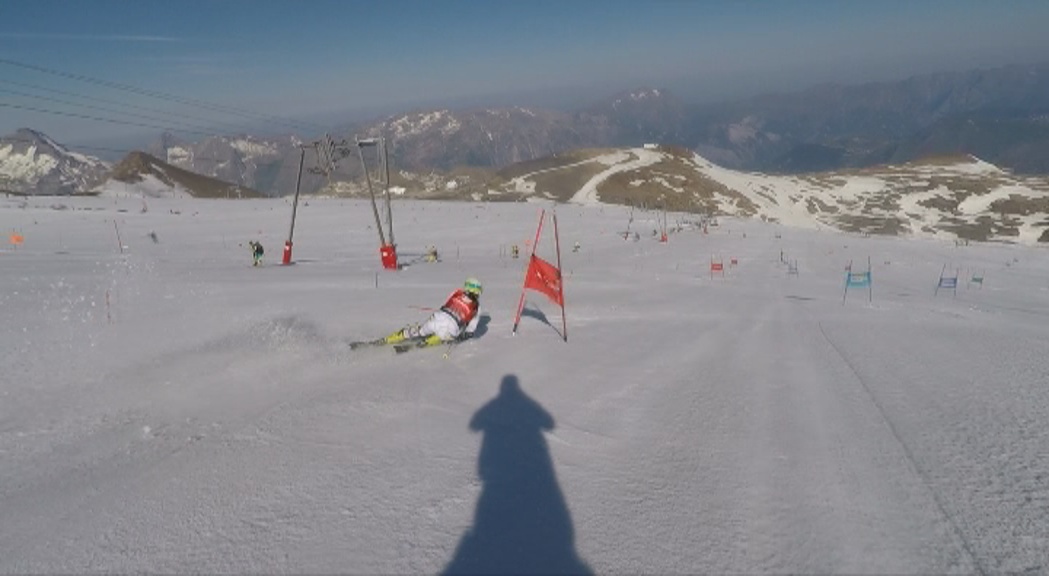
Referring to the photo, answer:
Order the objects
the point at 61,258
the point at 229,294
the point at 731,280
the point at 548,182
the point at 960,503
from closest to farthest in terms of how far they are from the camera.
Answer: the point at 960,503, the point at 229,294, the point at 61,258, the point at 731,280, the point at 548,182

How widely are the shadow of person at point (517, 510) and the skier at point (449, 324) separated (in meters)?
3.49

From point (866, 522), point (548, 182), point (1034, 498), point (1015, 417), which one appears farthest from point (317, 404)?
point (548, 182)

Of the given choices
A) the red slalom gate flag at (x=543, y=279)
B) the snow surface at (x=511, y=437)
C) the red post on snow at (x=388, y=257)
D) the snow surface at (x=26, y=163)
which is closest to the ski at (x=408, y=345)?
the snow surface at (x=511, y=437)

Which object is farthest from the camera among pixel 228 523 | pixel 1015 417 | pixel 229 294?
pixel 229 294

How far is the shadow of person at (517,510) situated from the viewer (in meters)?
5.26

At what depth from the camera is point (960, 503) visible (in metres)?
6.14

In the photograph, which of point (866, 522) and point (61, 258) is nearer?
point (866, 522)

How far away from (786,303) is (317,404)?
1578 centimetres

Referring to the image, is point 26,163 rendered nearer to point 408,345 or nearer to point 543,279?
point 408,345

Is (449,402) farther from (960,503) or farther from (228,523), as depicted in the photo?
(960,503)

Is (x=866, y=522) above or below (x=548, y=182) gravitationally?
below

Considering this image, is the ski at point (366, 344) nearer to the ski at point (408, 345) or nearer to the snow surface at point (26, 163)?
the ski at point (408, 345)

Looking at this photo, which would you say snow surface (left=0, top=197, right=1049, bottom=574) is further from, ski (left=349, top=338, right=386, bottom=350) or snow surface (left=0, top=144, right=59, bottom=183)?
snow surface (left=0, top=144, right=59, bottom=183)

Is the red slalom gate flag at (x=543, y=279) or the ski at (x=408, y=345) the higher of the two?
the red slalom gate flag at (x=543, y=279)
